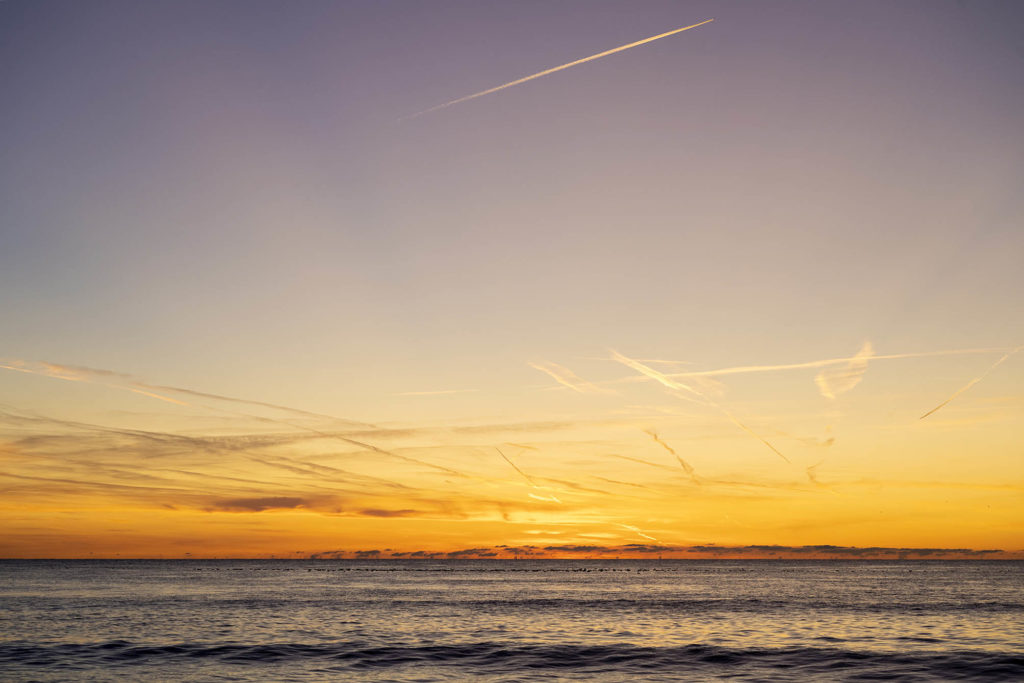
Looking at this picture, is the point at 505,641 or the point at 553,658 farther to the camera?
the point at 505,641

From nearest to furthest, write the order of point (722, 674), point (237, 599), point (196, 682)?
point (196, 682), point (722, 674), point (237, 599)

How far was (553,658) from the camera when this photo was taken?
46.0 meters

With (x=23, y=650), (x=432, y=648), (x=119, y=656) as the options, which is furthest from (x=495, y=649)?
(x=23, y=650)

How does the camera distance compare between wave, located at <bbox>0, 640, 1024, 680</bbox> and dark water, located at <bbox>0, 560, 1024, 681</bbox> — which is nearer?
dark water, located at <bbox>0, 560, 1024, 681</bbox>

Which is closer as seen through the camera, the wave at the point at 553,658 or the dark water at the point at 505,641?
the dark water at the point at 505,641

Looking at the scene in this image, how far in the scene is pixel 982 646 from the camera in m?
51.6

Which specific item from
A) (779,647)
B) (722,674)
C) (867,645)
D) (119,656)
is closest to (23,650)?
(119,656)

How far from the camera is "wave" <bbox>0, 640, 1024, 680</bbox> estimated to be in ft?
136

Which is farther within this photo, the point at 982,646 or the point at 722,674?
the point at 982,646

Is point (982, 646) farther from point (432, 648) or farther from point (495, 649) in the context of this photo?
point (432, 648)

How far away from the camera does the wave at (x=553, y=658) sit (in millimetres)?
41562

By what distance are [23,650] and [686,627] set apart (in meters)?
50.8

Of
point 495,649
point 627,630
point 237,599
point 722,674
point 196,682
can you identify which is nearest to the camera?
point 196,682

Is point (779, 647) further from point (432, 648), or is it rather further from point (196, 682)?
point (196, 682)
